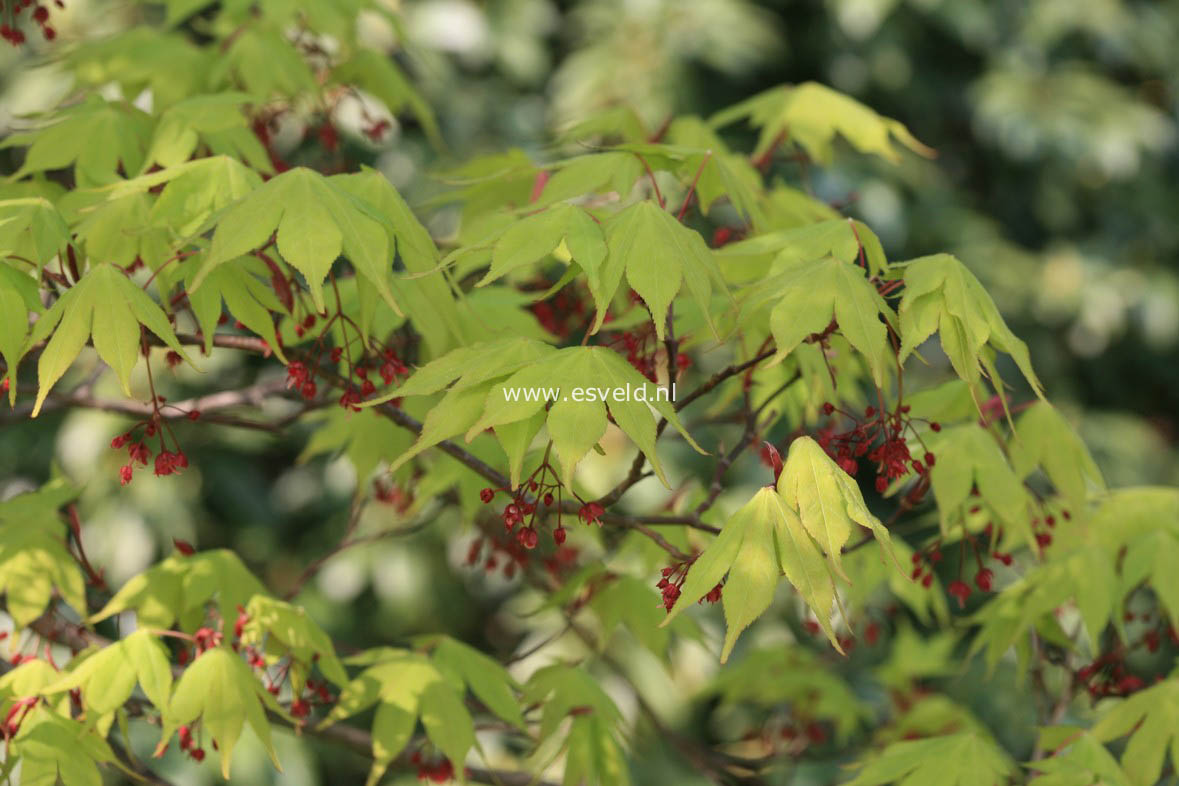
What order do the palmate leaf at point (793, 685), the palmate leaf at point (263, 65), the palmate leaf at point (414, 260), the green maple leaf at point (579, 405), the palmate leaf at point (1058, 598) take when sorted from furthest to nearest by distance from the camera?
the palmate leaf at point (793, 685), the palmate leaf at point (263, 65), the palmate leaf at point (1058, 598), the palmate leaf at point (414, 260), the green maple leaf at point (579, 405)

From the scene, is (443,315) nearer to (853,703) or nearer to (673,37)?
(853,703)

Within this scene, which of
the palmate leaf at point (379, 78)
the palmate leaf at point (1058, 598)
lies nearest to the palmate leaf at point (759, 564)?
the palmate leaf at point (1058, 598)

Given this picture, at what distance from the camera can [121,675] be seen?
1397 millimetres

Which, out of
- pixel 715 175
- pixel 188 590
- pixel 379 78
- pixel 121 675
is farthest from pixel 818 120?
pixel 121 675

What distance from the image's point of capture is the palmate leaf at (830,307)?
1139mm

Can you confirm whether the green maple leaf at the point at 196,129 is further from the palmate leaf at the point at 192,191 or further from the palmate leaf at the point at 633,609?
A: the palmate leaf at the point at 633,609

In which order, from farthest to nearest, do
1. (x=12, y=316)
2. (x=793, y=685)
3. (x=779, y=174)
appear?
1. (x=779, y=174)
2. (x=793, y=685)
3. (x=12, y=316)

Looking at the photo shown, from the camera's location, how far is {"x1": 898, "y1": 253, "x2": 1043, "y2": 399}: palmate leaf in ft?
3.87

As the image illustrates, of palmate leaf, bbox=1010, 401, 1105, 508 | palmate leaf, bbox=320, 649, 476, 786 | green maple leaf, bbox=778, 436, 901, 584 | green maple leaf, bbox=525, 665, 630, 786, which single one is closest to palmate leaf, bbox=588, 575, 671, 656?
green maple leaf, bbox=525, 665, 630, 786

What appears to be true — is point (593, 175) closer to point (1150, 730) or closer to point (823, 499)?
point (823, 499)

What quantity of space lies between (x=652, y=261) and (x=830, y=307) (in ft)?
0.57

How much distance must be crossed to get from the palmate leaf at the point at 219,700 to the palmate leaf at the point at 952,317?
79 cm

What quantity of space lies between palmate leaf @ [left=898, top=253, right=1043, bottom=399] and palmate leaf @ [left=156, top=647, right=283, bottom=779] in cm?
79

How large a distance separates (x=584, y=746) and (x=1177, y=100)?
16.4 feet
